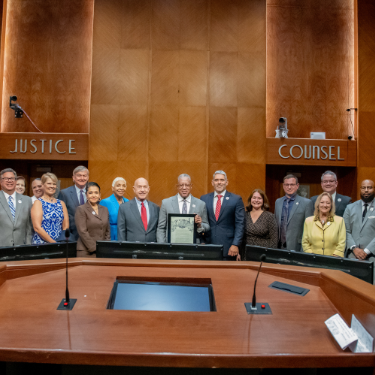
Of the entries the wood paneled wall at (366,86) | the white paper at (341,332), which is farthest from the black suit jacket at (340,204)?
the white paper at (341,332)

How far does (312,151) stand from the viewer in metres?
6.95

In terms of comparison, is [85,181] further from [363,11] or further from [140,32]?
[363,11]

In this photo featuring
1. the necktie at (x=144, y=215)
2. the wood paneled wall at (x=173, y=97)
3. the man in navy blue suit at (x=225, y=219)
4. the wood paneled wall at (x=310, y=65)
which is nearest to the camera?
the necktie at (x=144, y=215)

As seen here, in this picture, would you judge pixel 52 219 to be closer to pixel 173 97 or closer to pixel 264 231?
pixel 264 231

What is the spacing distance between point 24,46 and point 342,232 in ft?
24.8

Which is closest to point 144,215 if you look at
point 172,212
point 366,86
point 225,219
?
point 172,212

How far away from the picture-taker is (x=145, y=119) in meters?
6.45

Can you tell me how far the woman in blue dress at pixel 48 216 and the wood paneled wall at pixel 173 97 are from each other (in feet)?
9.20

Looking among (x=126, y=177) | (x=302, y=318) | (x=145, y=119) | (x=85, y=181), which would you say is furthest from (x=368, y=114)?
(x=302, y=318)

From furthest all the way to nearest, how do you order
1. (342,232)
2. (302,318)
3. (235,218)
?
(235,218), (342,232), (302,318)

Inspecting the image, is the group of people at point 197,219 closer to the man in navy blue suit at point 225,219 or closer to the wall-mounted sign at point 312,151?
the man in navy blue suit at point 225,219

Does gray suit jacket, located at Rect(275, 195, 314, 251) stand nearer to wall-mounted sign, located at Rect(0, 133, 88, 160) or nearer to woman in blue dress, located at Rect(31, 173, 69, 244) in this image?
woman in blue dress, located at Rect(31, 173, 69, 244)

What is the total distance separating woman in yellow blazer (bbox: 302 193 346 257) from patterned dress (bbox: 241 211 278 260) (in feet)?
1.14

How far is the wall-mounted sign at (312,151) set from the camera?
684cm
